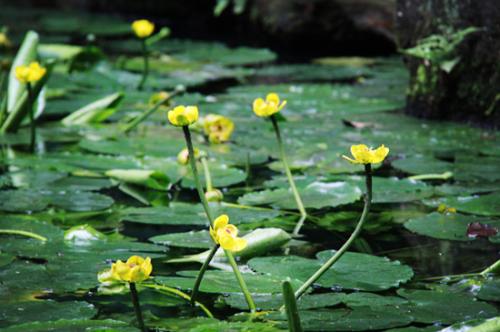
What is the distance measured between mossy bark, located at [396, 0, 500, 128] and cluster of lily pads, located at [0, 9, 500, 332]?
0.29 feet

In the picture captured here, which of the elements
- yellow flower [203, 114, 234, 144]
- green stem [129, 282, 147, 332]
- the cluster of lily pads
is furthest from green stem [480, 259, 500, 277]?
yellow flower [203, 114, 234, 144]

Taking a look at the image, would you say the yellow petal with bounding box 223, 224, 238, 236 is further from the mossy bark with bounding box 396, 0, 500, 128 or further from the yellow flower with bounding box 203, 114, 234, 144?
the mossy bark with bounding box 396, 0, 500, 128

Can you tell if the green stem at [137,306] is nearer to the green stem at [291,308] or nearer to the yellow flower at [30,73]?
the green stem at [291,308]

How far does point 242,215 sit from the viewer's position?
1.71 m

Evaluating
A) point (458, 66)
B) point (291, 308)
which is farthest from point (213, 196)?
point (458, 66)

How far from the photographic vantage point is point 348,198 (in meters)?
1.79

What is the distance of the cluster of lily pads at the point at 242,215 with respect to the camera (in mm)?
1163

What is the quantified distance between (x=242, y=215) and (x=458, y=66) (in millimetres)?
1195

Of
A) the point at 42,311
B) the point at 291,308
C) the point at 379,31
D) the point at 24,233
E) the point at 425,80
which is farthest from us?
the point at 379,31

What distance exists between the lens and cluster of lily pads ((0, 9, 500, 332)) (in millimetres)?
1163

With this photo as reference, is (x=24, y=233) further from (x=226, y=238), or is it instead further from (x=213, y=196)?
(x=226, y=238)

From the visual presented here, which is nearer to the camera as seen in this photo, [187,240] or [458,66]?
[187,240]

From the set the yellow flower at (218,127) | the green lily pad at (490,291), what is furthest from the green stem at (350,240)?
the yellow flower at (218,127)

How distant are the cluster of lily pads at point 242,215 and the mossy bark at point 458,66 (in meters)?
0.09
